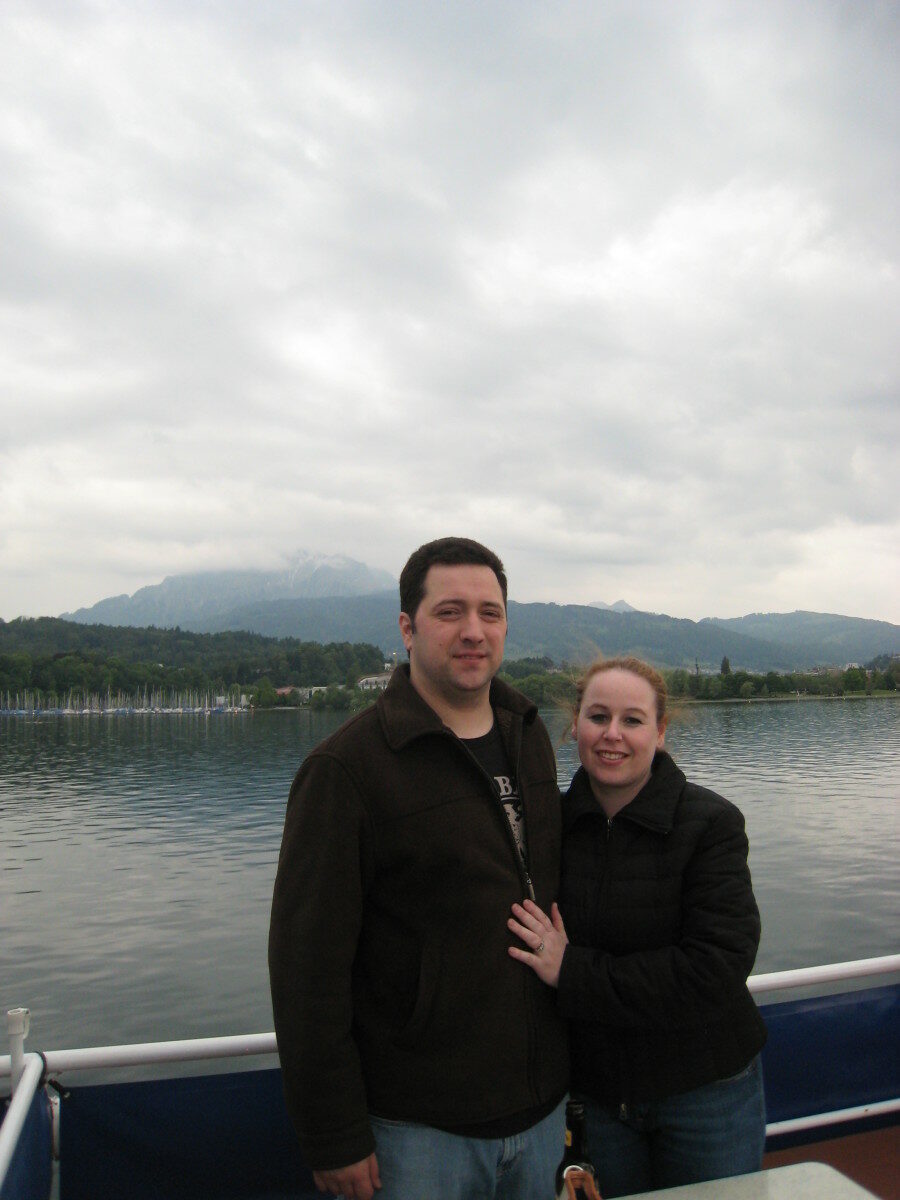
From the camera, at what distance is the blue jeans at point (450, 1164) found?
1710 millimetres

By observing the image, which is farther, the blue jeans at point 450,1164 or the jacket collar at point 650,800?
the jacket collar at point 650,800

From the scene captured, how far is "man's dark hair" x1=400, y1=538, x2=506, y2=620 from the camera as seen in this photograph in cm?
194

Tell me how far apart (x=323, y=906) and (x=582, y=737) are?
2.45 feet

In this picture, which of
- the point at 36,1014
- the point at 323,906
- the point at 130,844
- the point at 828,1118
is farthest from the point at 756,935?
the point at 130,844

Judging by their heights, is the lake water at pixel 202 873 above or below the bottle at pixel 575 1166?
below

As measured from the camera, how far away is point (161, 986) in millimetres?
12820

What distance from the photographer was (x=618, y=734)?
2.02m

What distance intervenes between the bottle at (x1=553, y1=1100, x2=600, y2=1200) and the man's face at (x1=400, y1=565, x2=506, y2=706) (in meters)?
0.97

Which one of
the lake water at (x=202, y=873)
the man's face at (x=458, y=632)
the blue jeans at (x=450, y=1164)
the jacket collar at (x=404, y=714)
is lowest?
the lake water at (x=202, y=873)

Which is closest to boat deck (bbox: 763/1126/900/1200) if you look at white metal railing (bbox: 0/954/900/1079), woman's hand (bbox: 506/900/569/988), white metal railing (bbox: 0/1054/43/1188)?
white metal railing (bbox: 0/954/900/1079)

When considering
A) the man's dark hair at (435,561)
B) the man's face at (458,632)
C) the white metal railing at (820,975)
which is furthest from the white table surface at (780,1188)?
the man's dark hair at (435,561)

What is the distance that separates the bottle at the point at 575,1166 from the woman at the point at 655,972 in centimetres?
3

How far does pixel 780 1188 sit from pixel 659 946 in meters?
0.47

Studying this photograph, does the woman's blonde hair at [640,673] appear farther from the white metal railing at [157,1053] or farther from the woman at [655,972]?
the white metal railing at [157,1053]
